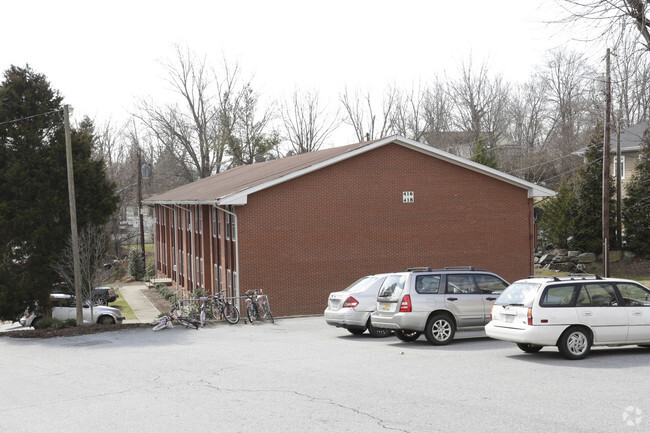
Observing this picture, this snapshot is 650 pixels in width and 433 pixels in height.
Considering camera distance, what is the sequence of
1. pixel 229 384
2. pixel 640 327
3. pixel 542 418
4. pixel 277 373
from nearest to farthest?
pixel 542 418 → pixel 229 384 → pixel 277 373 → pixel 640 327

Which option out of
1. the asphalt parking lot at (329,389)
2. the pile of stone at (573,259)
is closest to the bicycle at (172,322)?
the asphalt parking lot at (329,389)

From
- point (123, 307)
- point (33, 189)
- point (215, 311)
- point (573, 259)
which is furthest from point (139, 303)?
point (573, 259)

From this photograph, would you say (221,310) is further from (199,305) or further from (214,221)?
(214,221)

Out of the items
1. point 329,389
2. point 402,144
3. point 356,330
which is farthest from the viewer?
point 402,144

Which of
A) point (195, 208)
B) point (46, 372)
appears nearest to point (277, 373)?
point (46, 372)

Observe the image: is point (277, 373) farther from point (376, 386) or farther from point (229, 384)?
point (376, 386)

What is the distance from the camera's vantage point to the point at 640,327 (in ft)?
44.2

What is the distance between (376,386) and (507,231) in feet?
67.2

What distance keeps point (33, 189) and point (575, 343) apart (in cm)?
1990

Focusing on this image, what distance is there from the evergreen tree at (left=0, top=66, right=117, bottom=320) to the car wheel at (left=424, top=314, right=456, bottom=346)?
1537cm

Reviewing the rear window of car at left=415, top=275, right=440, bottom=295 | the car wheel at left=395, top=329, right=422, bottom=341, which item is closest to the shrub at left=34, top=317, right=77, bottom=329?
the car wheel at left=395, top=329, right=422, bottom=341

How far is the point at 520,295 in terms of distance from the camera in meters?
13.5

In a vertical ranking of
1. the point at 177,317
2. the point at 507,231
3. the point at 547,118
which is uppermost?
the point at 547,118

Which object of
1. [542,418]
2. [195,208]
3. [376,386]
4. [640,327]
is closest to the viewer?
[542,418]
